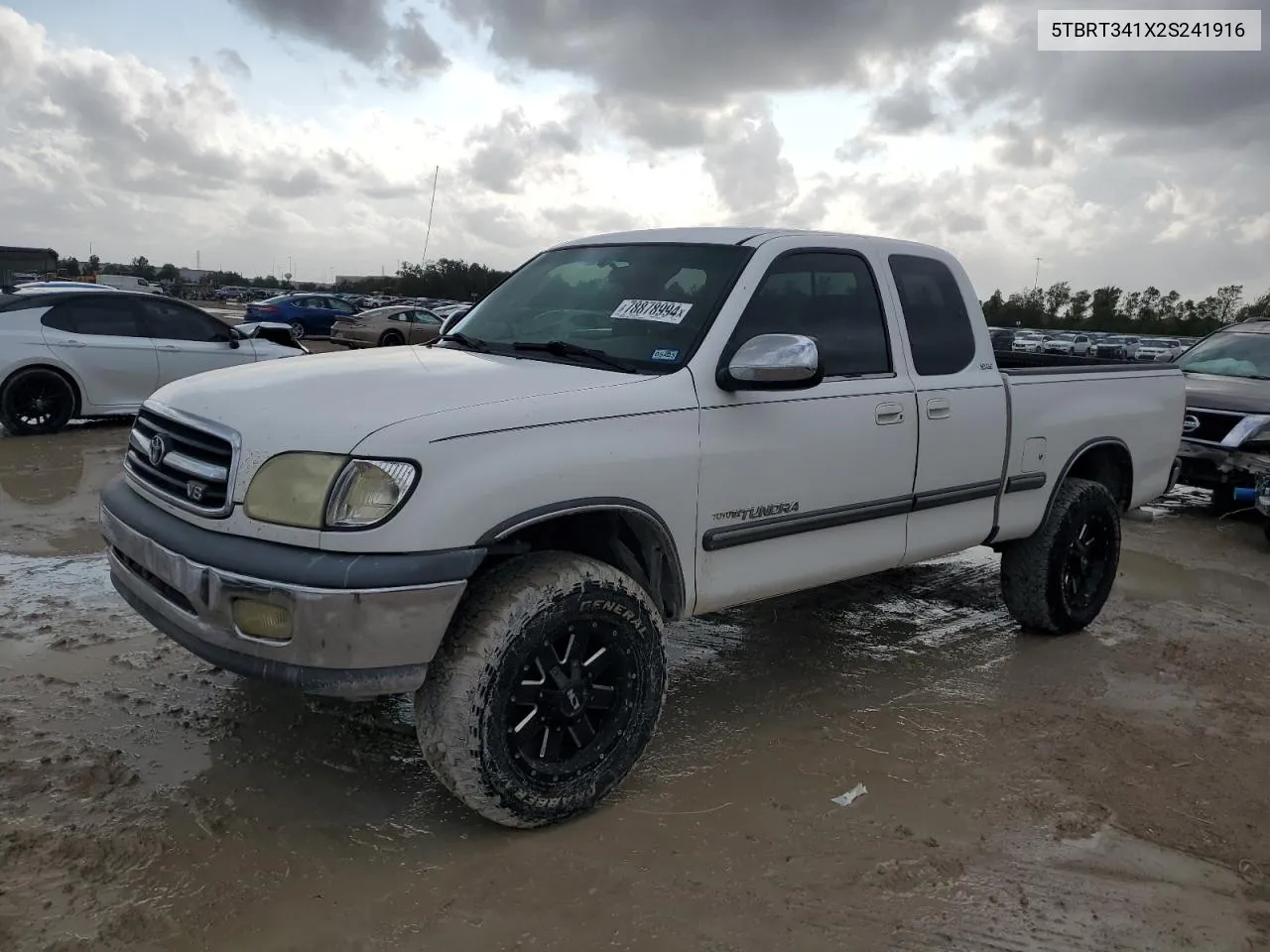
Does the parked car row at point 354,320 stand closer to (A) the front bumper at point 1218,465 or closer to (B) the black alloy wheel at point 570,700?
(A) the front bumper at point 1218,465

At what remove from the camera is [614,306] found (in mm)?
3959

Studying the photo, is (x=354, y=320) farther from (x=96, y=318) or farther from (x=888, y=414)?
(x=888, y=414)

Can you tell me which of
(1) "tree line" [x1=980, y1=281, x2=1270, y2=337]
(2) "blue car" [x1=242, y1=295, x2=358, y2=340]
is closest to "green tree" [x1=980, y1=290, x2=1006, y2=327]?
(1) "tree line" [x1=980, y1=281, x2=1270, y2=337]

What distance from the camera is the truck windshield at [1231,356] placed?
949 centimetres

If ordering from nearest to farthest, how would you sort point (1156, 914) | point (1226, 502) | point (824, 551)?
point (1156, 914), point (824, 551), point (1226, 502)

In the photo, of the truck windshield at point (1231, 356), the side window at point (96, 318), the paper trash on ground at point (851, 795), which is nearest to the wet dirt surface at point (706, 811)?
the paper trash on ground at point (851, 795)

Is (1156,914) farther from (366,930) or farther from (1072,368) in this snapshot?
(1072,368)

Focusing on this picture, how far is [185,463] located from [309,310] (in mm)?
28100

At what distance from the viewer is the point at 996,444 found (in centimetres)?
469

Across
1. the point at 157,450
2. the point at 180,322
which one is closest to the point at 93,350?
the point at 180,322

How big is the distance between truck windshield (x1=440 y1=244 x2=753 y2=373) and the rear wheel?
299 inches

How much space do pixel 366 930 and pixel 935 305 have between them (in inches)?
137

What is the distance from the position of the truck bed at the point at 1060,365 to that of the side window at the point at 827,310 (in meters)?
0.99

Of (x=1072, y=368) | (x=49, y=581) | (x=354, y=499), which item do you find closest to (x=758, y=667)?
(x=1072, y=368)
